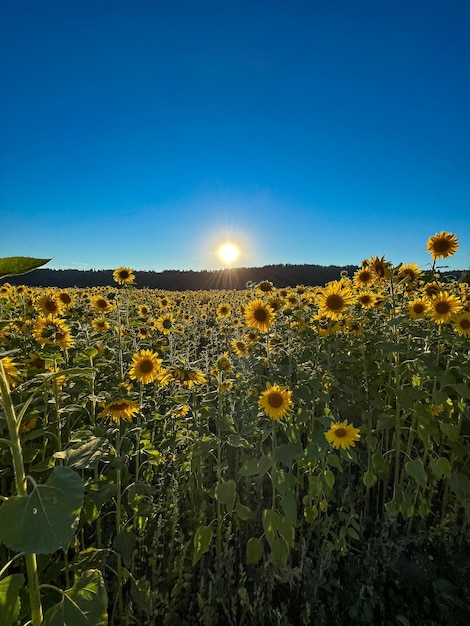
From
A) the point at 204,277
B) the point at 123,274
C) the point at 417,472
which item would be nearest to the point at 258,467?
the point at 417,472

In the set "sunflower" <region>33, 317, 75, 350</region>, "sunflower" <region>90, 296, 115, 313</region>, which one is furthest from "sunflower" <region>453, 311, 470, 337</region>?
"sunflower" <region>90, 296, 115, 313</region>

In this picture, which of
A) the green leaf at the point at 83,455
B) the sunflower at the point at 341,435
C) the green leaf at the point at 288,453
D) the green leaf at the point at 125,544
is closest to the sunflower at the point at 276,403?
the green leaf at the point at 288,453

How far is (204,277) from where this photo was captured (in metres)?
45.3

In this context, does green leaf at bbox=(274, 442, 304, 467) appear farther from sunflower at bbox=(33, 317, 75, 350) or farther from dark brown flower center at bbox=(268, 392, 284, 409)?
sunflower at bbox=(33, 317, 75, 350)

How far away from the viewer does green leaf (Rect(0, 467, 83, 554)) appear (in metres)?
0.95

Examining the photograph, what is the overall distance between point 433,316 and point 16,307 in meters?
4.88

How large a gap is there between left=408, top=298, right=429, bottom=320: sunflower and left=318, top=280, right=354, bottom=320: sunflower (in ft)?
1.93

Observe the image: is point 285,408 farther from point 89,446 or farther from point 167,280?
point 167,280

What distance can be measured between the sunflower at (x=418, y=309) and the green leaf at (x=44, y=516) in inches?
115

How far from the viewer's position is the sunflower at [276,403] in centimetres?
245

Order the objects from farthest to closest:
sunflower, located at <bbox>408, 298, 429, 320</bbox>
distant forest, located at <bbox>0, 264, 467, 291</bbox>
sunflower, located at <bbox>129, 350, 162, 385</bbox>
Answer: distant forest, located at <bbox>0, 264, 467, 291</bbox>
sunflower, located at <bbox>408, 298, 429, 320</bbox>
sunflower, located at <bbox>129, 350, 162, 385</bbox>

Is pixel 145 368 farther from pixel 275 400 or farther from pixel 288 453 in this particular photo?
pixel 288 453

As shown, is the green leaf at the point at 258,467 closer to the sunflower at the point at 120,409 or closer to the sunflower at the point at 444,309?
the sunflower at the point at 120,409

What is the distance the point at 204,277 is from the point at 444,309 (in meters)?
42.9
